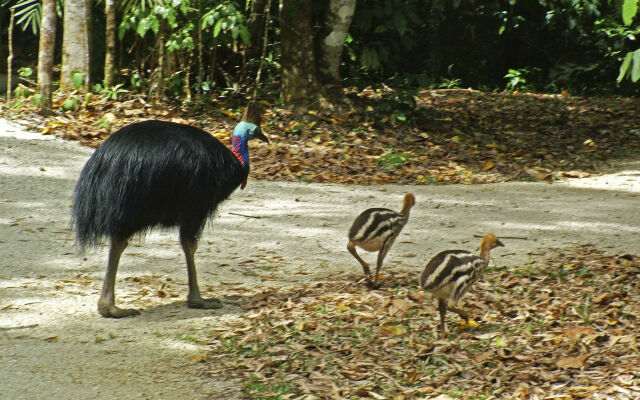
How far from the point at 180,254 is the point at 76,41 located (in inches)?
221

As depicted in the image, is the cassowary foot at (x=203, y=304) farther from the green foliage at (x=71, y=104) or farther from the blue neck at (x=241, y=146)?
the green foliage at (x=71, y=104)

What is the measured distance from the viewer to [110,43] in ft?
38.6

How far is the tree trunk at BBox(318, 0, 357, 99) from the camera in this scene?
37.7 feet

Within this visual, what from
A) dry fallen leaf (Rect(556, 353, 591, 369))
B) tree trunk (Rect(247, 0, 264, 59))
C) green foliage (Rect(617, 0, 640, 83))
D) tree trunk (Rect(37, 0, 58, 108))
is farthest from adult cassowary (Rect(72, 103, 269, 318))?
tree trunk (Rect(247, 0, 264, 59))

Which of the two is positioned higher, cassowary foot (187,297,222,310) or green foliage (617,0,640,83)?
green foliage (617,0,640,83)

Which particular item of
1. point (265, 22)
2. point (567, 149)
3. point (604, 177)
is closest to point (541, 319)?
point (604, 177)

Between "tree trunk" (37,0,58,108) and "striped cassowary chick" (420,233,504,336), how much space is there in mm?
7355

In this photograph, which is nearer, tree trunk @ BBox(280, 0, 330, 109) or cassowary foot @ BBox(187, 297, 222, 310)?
cassowary foot @ BBox(187, 297, 222, 310)

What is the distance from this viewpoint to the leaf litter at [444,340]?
466cm

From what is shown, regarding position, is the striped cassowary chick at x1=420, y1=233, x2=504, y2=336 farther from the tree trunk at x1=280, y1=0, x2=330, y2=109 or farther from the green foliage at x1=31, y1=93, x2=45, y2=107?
the green foliage at x1=31, y1=93, x2=45, y2=107

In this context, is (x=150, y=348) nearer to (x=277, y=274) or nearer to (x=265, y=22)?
(x=277, y=274)

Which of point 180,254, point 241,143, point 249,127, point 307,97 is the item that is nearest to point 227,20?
point 307,97

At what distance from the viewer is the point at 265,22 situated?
40.6ft

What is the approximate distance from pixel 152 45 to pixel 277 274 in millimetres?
6735
